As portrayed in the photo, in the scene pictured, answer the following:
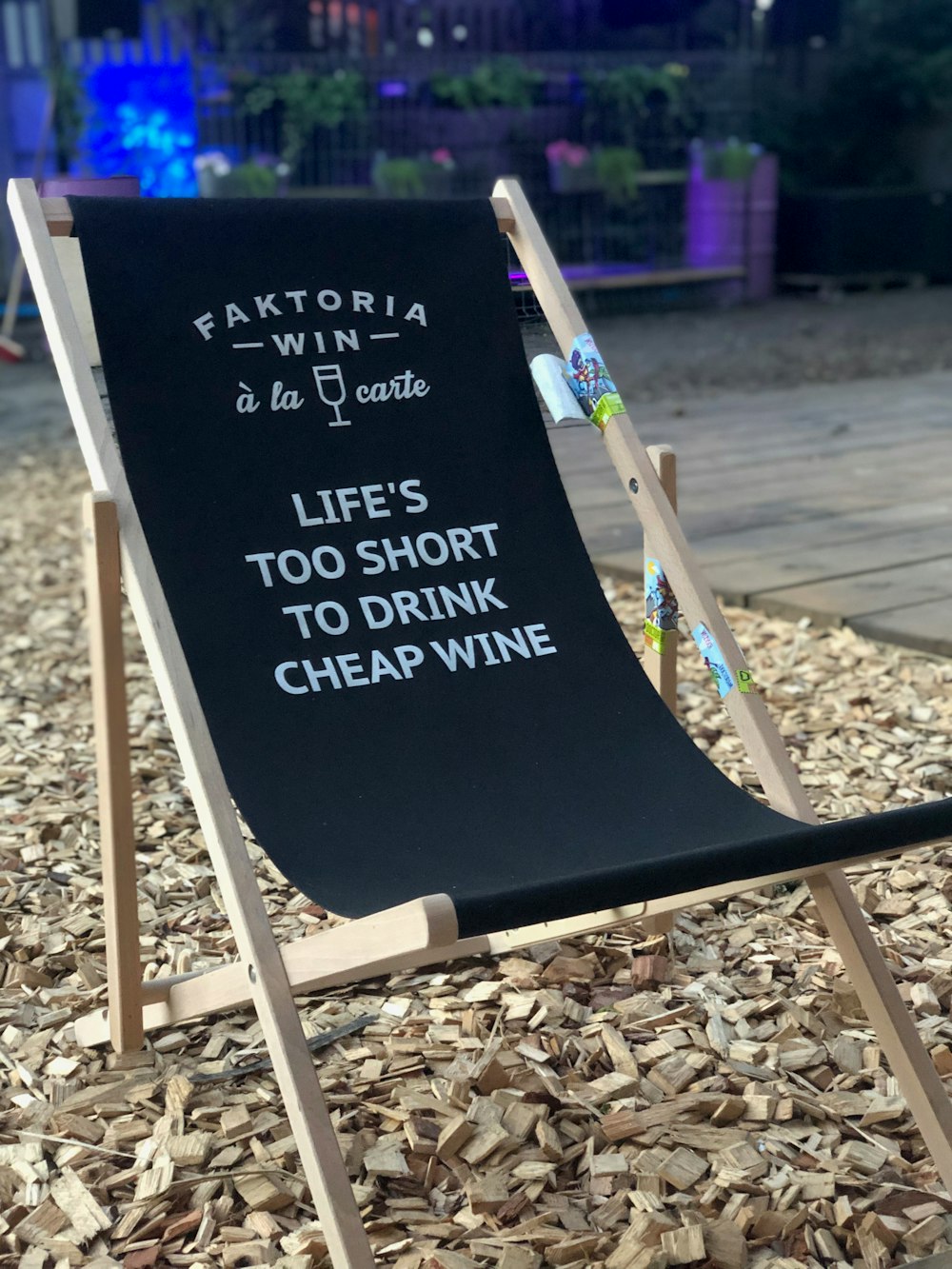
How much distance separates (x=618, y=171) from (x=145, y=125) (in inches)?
121

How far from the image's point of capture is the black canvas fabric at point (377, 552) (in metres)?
1.54

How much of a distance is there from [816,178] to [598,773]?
1144 centimetres

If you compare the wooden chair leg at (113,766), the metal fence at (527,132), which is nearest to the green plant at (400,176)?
the metal fence at (527,132)

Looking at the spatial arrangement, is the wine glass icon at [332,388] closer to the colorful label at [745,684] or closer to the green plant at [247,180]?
the colorful label at [745,684]

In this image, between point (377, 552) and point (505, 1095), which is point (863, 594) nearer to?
point (377, 552)

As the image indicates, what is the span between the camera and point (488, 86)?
31.4ft

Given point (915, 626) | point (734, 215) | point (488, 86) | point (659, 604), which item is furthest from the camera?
point (734, 215)

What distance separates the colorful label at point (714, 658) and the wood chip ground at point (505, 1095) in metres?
0.39

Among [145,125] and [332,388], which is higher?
[332,388]

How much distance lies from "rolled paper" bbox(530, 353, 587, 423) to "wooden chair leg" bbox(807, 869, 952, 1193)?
699 millimetres

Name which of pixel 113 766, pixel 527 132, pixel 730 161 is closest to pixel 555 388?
pixel 113 766

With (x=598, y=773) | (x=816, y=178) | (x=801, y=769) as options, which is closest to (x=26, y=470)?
(x=801, y=769)

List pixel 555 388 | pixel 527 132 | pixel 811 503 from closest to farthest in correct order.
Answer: pixel 555 388
pixel 811 503
pixel 527 132

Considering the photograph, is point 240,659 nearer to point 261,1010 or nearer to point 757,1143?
point 261,1010
